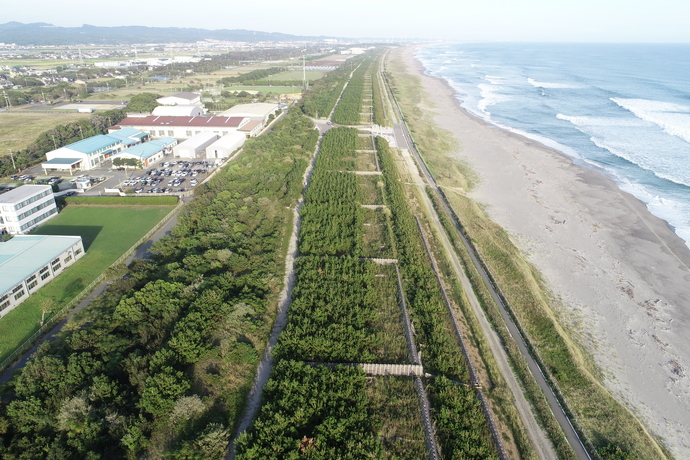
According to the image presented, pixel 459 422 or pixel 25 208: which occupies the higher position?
pixel 25 208

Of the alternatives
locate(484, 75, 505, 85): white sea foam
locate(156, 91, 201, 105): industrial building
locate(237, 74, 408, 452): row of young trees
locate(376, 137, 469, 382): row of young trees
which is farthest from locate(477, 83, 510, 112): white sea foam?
locate(237, 74, 408, 452): row of young trees

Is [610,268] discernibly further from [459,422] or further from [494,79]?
[494,79]

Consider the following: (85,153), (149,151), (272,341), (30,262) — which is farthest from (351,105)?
(272,341)

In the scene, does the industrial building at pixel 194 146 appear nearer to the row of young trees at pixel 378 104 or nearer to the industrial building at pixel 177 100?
the industrial building at pixel 177 100

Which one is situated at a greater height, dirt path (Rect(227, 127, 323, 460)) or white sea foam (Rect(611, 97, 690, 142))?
white sea foam (Rect(611, 97, 690, 142))

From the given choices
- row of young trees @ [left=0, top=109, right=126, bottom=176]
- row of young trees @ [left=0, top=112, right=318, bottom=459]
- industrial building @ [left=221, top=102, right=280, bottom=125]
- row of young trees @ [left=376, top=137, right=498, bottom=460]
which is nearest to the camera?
row of young trees @ [left=0, top=112, right=318, bottom=459]

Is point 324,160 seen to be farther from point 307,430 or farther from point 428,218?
point 307,430

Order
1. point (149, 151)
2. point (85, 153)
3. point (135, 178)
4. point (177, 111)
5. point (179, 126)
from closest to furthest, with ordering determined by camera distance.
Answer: point (135, 178) < point (85, 153) < point (149, 151) < point (179, 126) < point (177, 111)

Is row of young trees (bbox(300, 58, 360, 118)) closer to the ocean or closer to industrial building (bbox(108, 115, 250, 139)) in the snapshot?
industrial building (bbox(108, 115, 250, 139))
